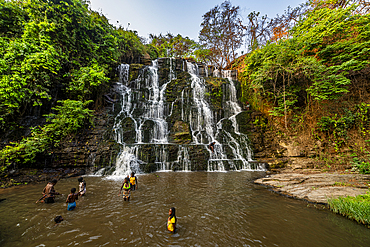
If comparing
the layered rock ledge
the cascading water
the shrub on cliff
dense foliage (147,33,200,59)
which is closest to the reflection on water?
the layered rock ledge

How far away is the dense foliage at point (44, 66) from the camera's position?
7723mm

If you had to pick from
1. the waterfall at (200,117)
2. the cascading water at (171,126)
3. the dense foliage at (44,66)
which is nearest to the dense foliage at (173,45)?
the cascading water at (171,126)

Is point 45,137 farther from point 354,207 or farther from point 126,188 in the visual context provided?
point 354,207

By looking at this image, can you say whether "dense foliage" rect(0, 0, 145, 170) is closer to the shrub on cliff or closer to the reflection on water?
the shrub on cliff

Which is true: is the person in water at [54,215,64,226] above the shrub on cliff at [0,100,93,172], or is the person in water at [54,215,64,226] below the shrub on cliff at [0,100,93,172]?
below

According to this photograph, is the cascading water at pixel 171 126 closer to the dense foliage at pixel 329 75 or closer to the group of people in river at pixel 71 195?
the group of people in river at pixel 71 195

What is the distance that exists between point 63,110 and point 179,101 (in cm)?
1021

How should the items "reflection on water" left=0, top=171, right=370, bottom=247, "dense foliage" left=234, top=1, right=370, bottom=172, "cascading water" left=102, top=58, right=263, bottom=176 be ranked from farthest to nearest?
1. "cascading water" left=102, top=58, right=263, bottom=176
2. "dense foliage" left=234, top=1, right=370, bottom=172
3. "reflection on water" left=0, top=171, right=370, bottom=247

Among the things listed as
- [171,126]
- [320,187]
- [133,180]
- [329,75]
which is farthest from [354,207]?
[171,126]

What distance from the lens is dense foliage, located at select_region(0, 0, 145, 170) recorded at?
25.3 ft

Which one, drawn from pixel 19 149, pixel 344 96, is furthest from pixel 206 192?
pixel 344 96

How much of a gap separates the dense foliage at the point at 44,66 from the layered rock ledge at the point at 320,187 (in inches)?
512

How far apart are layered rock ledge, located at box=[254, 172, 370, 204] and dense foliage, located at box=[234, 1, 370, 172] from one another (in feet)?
10.6

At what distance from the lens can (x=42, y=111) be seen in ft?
34.9
